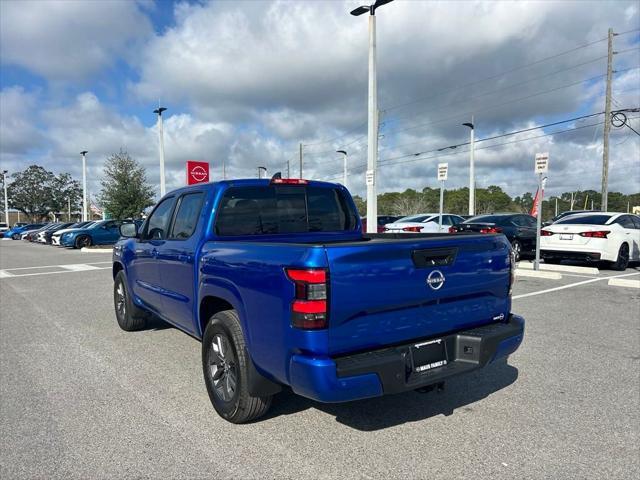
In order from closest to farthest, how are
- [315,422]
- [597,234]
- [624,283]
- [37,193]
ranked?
[315,422]
[624,283]
[597,234]
[37,193]

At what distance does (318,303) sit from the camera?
109 inches

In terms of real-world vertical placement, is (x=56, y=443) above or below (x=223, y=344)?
below

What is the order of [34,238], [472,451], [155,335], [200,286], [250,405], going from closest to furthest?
1. [472,451]
2. [250,405]
3. [200,286]
4. [155,335]
5. [34,238]

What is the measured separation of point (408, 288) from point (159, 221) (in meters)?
3.38

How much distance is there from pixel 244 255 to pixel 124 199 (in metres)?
30.3

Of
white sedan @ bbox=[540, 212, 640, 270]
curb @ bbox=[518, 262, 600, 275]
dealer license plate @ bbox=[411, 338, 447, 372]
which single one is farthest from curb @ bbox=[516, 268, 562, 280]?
dealer license plate @ bbox=[411, 338, 447, 372]

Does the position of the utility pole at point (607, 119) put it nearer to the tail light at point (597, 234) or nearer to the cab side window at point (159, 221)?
the tail light at point (597, 234)

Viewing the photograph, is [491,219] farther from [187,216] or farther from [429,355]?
[429,355]

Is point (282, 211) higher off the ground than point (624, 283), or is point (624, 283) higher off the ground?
point (282, 211)

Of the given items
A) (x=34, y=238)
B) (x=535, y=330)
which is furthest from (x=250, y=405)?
(x=34, y=238)

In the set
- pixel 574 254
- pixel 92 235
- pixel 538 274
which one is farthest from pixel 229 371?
pixel 92 235

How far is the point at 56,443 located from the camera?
3.31 meters

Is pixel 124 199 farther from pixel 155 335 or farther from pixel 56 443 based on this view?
pixel 56 443

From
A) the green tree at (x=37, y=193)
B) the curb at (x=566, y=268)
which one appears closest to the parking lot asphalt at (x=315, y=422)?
the curb at (x=566, y=268)
